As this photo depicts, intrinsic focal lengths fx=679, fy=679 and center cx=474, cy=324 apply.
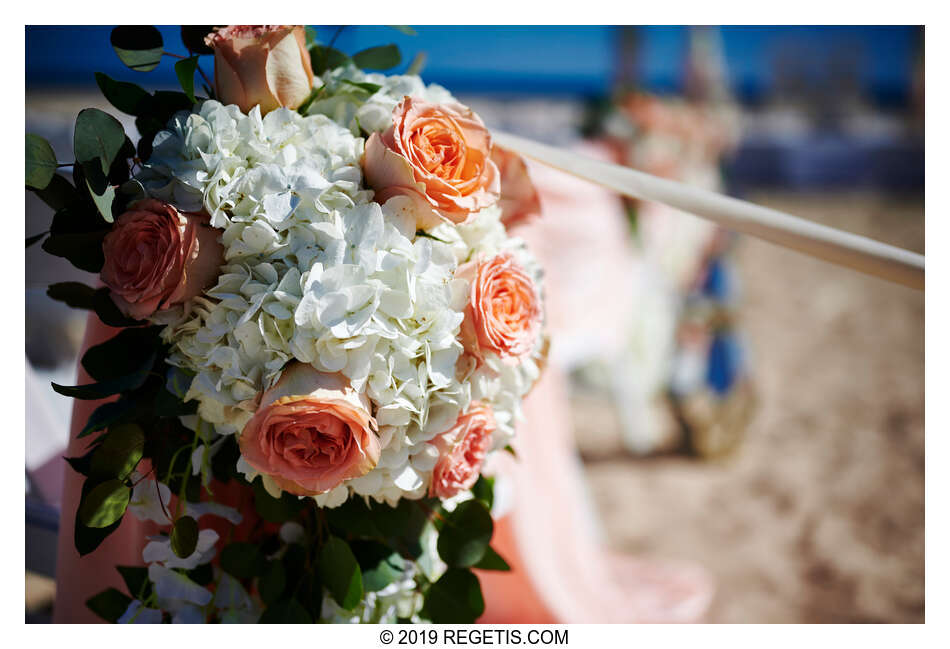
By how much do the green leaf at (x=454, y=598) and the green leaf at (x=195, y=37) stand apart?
0.56 metres

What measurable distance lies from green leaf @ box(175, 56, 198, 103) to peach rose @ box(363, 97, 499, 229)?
0.55ft

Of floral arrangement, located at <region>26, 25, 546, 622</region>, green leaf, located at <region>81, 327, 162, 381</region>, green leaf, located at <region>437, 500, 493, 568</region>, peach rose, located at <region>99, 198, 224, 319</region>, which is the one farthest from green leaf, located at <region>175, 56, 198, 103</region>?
green leaf, located at <region>437, 500, 493, 568</region>

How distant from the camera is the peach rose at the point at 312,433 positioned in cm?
48

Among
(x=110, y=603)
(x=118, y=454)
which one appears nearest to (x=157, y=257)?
(x=118, y=454)

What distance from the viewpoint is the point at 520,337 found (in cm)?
56

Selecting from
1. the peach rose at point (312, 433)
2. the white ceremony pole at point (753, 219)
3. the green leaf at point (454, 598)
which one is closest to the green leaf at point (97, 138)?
the peach rose at point (312, 433)

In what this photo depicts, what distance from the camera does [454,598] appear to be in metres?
0.66

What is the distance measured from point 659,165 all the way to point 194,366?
7.44 ft

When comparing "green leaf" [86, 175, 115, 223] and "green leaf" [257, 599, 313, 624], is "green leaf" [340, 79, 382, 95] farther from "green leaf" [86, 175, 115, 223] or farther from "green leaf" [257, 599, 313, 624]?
"green leaf" [257, 599, 313, 624]

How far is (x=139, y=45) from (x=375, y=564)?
0.53m

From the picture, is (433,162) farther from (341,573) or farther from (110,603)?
(110,603)

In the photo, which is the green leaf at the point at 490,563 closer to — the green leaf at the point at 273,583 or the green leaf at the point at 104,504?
the green leaf at the point at 273,583
